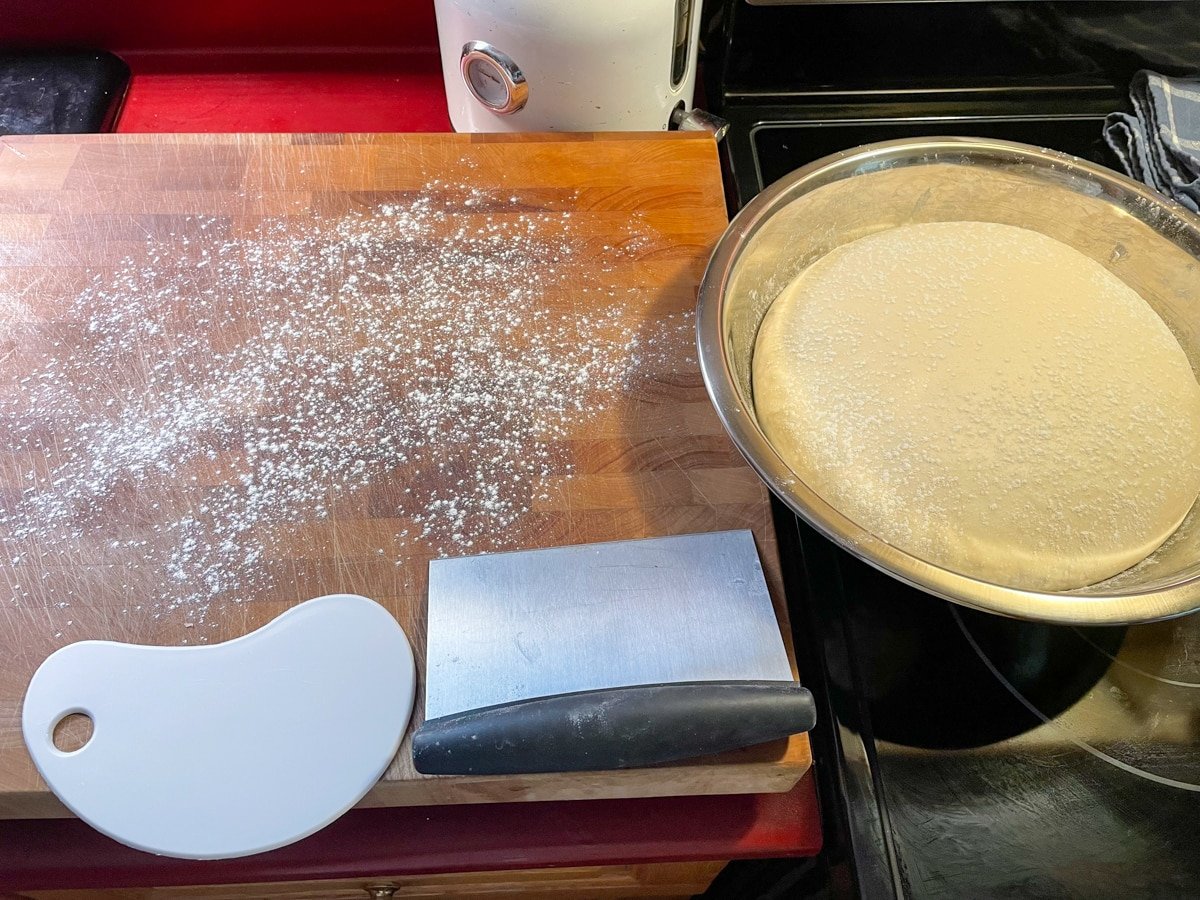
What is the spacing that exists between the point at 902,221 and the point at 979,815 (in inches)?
18.7

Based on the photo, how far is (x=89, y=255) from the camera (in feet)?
2.31

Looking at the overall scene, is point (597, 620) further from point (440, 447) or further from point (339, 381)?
point (339, 381)

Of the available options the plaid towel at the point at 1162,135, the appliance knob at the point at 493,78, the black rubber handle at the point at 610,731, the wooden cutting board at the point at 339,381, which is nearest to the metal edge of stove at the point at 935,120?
the plaid towel at the point at 1162,135

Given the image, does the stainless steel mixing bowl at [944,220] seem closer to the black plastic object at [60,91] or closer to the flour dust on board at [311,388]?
the flour dust on board at [311,388]

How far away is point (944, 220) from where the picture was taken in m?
0.72

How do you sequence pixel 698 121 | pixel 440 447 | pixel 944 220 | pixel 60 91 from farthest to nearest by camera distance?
pixel 60 91 < pixel 698 121 < pixel 944 220 < pixel 440 447

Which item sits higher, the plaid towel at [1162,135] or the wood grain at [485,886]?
the plaid towel at [1162,135]

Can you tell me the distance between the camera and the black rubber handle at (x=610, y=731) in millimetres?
470

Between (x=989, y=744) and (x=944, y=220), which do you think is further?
(x=944, y=220)

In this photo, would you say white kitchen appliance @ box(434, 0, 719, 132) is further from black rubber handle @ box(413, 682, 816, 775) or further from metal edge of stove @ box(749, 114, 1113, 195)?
black rubber handle @ box(413, 682, 816, 775)

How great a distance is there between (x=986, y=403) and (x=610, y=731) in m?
0.34

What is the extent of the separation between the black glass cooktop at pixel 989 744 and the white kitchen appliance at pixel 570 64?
1.40ft

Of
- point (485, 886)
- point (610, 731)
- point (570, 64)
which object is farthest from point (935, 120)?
point (485, 886)

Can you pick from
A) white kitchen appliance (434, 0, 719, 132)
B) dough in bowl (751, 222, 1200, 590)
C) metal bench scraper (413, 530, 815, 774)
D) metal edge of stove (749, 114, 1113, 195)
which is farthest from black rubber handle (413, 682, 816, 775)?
metal edge of stove (749, 114, 1113, 195)
